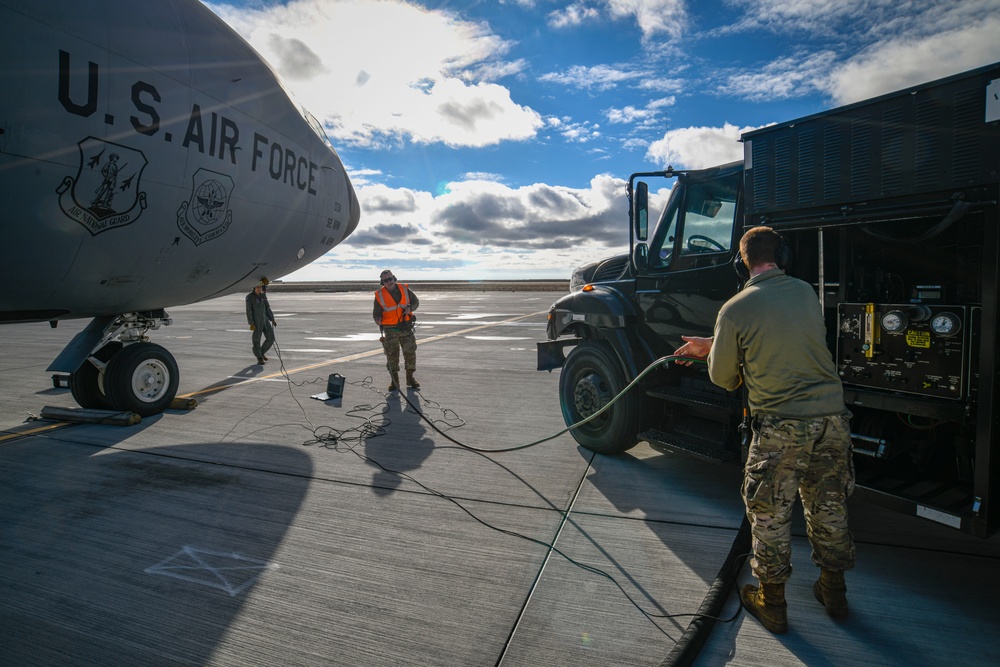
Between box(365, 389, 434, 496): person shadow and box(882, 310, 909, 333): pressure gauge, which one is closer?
box(882, 310, 909, 333): pressure gauge

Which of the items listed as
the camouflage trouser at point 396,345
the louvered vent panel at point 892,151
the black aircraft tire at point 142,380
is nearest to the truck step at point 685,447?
the louvered vent panel at point 892,151

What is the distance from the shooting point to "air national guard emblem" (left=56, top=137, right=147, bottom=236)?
5.64 metres

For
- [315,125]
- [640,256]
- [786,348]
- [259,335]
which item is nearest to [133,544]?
[786,348]

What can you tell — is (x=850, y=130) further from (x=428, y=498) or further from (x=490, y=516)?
(x=428, y=498)

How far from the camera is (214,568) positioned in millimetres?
3854

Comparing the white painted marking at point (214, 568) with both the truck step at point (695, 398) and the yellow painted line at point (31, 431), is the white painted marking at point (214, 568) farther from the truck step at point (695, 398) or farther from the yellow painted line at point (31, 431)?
the yellow painted line at point (31, 431)

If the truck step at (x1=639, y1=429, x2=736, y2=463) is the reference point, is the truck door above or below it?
above

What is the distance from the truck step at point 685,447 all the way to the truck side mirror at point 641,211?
6.53 ft

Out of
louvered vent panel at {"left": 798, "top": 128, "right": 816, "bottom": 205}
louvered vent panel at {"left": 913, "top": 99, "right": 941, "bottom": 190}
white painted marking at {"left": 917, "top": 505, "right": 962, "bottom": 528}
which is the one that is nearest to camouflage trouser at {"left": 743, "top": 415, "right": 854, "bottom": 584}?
white painted marking at {"left": 917, "top": 505, "right": 962, "bottom": 528}

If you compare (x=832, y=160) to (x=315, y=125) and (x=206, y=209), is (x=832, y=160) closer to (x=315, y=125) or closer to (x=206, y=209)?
(x=206, y=209)

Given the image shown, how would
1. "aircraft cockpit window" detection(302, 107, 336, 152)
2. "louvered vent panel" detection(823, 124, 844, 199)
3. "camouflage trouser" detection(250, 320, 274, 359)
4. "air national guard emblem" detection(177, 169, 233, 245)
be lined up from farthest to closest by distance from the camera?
"camouflage trouser" detection(250, 320, 274, 359)
"aircraft cockpit window" detection(302, 107, 336, 152)
"air national guard emblem" detection(177, 169, 233, 245)
"louvered vent panel" detection(823, 124, 844, 199)

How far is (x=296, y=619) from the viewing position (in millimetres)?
3291

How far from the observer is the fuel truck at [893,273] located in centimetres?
322

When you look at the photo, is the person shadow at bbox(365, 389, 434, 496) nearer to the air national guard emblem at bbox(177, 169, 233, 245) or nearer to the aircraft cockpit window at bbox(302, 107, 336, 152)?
the air national guard emblem at bbox(177, 169, 233, 245)
